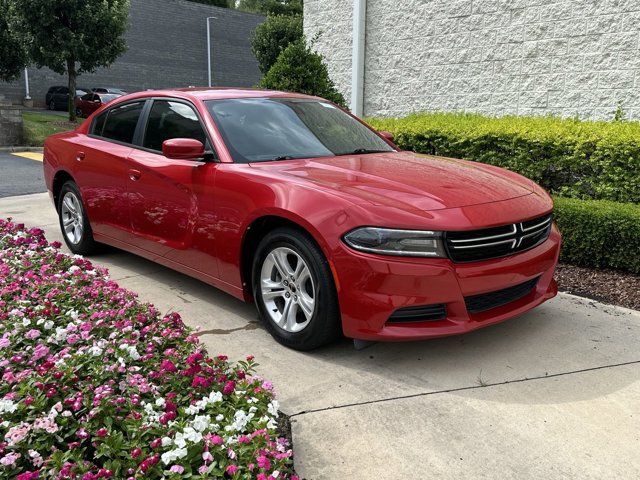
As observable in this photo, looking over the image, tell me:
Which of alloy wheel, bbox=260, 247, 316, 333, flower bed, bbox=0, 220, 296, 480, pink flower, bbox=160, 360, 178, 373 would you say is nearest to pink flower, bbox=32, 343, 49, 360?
flower bed, bbox=0, 220, 296, 480

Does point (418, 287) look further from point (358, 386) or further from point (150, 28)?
point (150, 28)

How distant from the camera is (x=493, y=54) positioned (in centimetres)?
920

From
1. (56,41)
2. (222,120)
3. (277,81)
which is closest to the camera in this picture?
(222,120)

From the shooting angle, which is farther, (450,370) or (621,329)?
(621,329)

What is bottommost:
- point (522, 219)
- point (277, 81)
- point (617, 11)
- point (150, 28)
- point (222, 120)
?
point (522, 219)

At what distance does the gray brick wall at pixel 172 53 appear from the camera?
33.8 metres

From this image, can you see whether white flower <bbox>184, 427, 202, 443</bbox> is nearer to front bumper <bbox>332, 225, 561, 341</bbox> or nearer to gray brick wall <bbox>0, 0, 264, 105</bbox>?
front bumper <bbox>332, 225, 561, 341</bbox>

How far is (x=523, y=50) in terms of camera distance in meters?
8.84

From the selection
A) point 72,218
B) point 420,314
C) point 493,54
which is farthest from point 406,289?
point 493,54

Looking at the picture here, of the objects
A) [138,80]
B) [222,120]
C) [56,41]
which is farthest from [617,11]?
[138,80]

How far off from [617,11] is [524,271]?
6084 mm

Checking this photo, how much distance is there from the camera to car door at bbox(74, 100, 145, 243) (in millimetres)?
4906

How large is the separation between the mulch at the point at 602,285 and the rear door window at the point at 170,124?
309 centimetres

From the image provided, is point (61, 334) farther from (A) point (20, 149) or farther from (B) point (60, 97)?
(B) point (60, 97)
